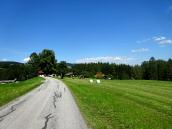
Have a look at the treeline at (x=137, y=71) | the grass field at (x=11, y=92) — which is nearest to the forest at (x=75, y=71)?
the treeline at (x=137, y=71)

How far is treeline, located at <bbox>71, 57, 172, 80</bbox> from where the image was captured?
5295 inches

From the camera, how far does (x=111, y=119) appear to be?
14.2 metres

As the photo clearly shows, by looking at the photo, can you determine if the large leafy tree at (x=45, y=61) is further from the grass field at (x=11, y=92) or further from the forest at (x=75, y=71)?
the grass field at (x=11, y=92)

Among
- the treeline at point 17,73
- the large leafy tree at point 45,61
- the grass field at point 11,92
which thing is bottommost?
the grass field at point 11,92

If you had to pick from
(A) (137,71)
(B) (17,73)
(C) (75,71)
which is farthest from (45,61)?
(A) (137,71)

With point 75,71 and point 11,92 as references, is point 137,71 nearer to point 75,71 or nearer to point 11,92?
point 75,71

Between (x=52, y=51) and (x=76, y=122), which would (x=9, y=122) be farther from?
(x=52, y=51)

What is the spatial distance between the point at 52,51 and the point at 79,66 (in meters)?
37.1

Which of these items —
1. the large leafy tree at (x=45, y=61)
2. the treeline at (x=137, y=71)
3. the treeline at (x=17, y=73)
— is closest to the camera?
the treeline at (x=17, y=73)

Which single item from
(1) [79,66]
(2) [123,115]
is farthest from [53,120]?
(1) [79,66]

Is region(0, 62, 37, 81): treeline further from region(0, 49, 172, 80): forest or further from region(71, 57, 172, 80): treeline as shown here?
region(71, 57, 172, 80): treeline

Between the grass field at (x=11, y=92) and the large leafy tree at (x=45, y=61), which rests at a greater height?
the large leafy tree at (x=45, y=61)

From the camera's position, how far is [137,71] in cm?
16788

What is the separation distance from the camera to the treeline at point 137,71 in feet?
441
